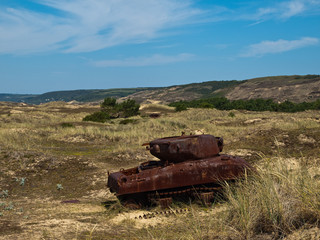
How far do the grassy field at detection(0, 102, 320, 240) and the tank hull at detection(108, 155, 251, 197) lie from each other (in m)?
0.47

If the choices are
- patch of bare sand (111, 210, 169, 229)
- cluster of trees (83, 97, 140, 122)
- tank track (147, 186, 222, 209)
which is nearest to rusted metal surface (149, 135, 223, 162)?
tank track (147, 186, 222, 209)

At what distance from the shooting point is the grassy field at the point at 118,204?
4531mm

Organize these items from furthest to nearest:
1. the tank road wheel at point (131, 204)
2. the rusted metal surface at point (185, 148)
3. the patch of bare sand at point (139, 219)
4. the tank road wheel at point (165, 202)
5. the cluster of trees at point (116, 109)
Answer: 1. the cluster of trees at point (116, 109)
2. the rusted metal surface at point (185, 148)
3. the tank road wheel at point (131, 204)
4. the tank road wheel at point (165, 202)
5. the patch of bare sand at point (139, 219)

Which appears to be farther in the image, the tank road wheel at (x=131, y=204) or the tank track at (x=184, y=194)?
the tank road wheel at (x=131, y=204)

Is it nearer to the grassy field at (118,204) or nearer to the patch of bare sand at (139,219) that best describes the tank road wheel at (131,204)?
the grassy field at (118,204)

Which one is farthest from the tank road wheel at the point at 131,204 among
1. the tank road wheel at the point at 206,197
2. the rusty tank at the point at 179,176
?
the tank road wheel at the point at 206,197

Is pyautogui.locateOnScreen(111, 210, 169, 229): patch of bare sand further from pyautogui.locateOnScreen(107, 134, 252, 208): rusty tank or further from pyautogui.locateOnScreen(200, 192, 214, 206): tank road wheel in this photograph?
pyautogui.locateOnScreen(200, 192, 214, 206): tank road wheel

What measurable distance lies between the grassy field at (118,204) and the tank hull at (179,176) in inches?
18.5

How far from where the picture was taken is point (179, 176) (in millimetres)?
7762

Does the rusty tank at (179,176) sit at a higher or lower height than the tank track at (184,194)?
higher

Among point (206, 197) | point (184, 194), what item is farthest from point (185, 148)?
point (206, 197)

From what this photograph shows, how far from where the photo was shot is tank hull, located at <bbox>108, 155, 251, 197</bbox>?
Answer: 763 centimetres

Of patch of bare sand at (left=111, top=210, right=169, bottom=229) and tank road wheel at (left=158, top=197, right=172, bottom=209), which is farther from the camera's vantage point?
tank road wheel at (left=158, top=197, right=172, bottom=209)

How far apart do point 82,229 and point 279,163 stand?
3924 mm
